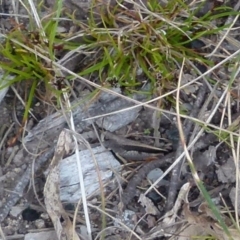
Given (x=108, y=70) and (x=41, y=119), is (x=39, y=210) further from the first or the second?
(x=108, y=70)

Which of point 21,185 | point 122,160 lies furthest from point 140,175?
point 21,185

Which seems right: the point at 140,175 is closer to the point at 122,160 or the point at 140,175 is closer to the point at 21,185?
the point at 122,160

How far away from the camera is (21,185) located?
5.06 feet

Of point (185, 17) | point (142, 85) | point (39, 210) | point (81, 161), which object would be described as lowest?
point (39, 210)

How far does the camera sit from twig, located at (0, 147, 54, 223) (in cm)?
153

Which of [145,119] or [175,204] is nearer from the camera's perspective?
[175,204]

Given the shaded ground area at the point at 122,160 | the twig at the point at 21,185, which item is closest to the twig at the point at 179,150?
the shaded ground area at the point at 122,160

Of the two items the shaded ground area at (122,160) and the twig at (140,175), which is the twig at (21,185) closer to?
the shaded ground area at (122,160)

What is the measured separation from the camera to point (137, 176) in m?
1.55

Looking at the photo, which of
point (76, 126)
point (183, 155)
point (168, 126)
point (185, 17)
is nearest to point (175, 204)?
point (183, 155)

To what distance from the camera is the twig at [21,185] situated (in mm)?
1528

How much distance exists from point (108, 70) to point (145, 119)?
173mm

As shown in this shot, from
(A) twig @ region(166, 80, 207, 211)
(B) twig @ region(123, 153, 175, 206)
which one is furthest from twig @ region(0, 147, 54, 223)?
(A) twig @ region(166, 80, 207, 211)

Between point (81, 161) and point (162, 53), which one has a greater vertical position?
point (162, 53)
